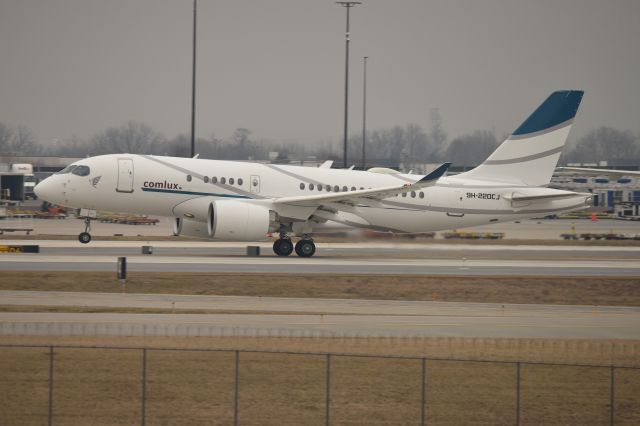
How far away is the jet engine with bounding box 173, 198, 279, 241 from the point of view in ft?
137

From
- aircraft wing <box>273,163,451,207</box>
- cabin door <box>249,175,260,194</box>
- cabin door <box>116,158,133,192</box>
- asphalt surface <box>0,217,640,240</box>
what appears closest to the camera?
aircraft wing <box>273,163,451,207</box>

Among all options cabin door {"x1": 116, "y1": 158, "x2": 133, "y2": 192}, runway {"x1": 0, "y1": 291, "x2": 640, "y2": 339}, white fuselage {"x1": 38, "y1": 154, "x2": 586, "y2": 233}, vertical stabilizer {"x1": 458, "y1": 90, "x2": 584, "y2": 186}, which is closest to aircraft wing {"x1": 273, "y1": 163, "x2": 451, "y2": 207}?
white fuselage {"x1": 38, "y1": 154, "x2": 586, "y2": 233}

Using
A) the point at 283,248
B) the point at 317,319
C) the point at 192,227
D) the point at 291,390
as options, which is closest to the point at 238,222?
the point at 192,227

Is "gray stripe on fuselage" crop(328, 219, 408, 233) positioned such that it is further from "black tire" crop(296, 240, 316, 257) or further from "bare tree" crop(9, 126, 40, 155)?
"bare tree" crop(9, 126, 40, 155)

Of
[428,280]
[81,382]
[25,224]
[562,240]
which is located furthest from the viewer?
[25,224]

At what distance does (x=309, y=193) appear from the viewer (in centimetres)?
4541

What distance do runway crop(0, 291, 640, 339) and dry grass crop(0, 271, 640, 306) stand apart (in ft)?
4.04

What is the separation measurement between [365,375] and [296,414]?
3.11 m

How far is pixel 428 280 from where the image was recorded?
36.8 m

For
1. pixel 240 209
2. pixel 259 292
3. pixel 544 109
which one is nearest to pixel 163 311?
pixel 259 292

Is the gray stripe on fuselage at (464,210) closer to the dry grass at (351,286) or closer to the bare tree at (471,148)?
the dry grass at (351,286)

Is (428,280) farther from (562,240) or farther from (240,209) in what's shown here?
(562,240)

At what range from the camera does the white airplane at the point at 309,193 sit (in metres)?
43.2

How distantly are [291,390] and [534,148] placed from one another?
31700 mm
